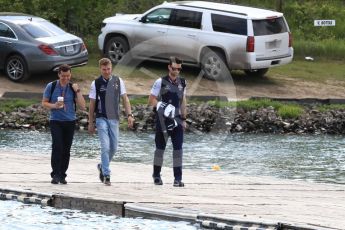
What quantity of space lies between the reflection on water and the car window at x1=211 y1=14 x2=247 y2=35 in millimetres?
4806

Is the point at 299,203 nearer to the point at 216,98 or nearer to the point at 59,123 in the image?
the point at 59,123

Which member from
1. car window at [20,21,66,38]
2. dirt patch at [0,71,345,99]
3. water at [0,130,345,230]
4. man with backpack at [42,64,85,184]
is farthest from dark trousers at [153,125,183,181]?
car window at [20,21,66,38]

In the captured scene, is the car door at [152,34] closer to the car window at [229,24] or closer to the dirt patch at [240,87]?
the dirt patch at [240,87]

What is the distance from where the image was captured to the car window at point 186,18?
31.8 metres

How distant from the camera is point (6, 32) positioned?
1185 inches

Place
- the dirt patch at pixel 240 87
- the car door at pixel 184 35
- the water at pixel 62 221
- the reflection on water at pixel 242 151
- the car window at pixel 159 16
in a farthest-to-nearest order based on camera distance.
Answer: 1. the car window at pixel 159 16
2. the car door at pixel 184 35
3. the dirt patch at pixel 240 87
4. the reflection on water at pixel 242 151
5. the water at pixel 62 221

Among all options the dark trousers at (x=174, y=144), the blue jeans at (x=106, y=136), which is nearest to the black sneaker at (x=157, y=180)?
the dark trousers at (x=174, y=144)

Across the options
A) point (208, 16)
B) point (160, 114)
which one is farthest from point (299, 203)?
point (208, 16)

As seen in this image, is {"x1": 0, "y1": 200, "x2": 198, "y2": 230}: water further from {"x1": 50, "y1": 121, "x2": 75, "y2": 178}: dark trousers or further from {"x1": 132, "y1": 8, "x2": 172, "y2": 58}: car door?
{"x1": 132, "y1": 8, "x2": 172, "y2": 58}: car door

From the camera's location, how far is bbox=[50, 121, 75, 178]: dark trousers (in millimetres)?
16531

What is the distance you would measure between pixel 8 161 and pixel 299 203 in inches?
244

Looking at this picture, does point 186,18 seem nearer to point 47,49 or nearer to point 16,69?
point 47,49

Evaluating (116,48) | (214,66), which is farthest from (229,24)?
(116,48)

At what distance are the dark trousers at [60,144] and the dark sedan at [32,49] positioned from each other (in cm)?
1290
